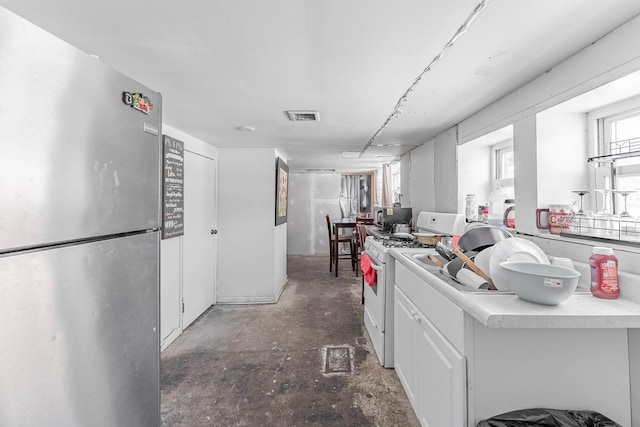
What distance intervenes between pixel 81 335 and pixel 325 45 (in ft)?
4.62

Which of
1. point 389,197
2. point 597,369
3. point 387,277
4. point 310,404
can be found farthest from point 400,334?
point 389,197

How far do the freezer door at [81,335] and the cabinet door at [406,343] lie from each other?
4.15 ft

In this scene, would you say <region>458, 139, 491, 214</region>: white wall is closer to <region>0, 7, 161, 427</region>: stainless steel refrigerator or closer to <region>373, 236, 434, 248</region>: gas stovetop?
<region>373, 236, 434, 248</region>: gas stovetop

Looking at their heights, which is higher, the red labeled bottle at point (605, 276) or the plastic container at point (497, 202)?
the plastic container at point (497, 202)

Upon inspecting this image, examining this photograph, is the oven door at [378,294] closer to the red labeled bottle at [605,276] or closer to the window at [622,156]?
the red labeled bottle at [605,276]

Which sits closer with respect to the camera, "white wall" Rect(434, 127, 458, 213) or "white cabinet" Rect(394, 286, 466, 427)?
"white cabinet" Rect(394, 286, 466, 427)

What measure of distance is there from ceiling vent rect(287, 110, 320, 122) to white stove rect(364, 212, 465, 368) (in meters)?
1.23

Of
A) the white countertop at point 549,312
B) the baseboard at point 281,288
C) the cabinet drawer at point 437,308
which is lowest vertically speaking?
the baseboard at point 281,288

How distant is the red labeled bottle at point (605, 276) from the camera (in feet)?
3.42

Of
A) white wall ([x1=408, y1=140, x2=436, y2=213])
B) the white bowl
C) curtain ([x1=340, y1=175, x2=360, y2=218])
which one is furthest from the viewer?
curtain ([x1=340, y1=175, x2=360, y2=218])

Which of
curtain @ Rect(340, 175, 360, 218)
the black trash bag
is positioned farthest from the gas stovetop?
curtain @ Rect(340, 175, 360, 218)

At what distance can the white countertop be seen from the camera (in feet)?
2.88

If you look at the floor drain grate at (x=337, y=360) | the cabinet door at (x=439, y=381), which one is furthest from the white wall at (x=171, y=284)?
the cabinet door at (x=439, y=381)

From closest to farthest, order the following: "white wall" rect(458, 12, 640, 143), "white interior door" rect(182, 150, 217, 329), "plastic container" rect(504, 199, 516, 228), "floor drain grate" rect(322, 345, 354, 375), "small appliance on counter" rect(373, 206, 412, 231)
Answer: "white wall" rect(458, 12, 640, 143) → "plastic container" rect(504, 199, 516, 228) → "floor drain grate" rect(322, 345, 354, 375) → "white interior door" rect(182, 150, 217, 329) → "small appliance on counter" rect(373, 206, 412, 231)
